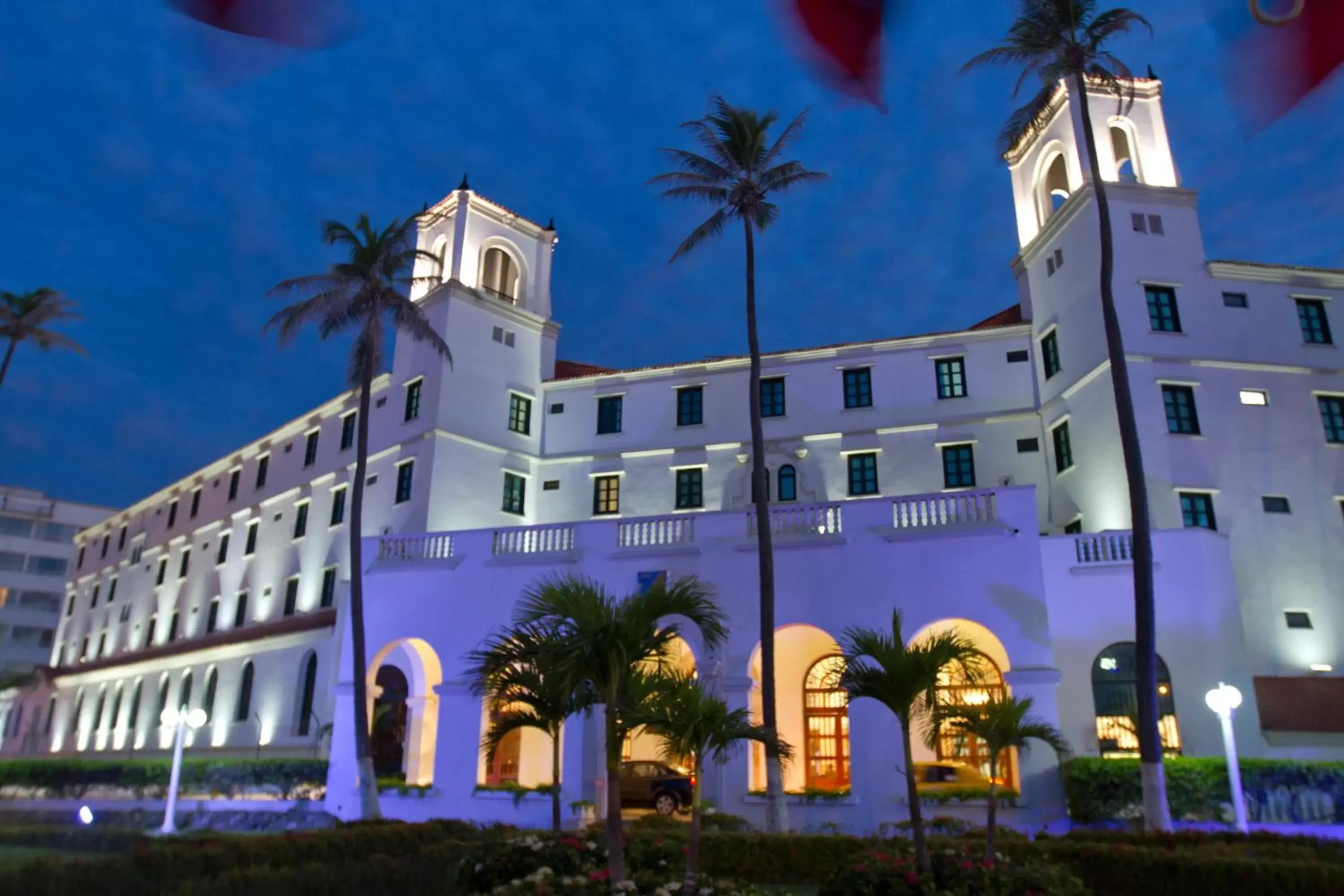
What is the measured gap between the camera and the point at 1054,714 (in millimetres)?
23062

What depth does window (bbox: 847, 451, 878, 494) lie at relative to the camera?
35531 millimetres

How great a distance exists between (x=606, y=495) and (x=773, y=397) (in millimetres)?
7593

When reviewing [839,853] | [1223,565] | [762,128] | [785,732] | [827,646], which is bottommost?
[839,853]

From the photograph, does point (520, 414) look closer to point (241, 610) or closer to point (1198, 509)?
point (241, 610)

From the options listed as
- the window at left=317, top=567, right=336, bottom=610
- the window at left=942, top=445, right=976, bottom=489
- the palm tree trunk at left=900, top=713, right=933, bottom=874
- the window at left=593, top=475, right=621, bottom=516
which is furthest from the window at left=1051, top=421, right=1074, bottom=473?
the window at left=317, top=567, right=336, bottom=610

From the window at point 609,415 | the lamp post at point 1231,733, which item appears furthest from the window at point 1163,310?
the window at point 609,415

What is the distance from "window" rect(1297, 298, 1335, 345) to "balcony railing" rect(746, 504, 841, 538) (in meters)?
16.8

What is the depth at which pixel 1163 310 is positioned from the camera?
30438 millimetres

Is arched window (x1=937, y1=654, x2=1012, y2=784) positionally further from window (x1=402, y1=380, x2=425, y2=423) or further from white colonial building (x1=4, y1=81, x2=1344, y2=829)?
window (x1=402, y1=380, x2=425, y2=423)

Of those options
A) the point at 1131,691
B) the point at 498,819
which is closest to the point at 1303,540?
the point at 1131,691

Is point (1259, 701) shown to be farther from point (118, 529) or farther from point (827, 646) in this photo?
point (118, 529)

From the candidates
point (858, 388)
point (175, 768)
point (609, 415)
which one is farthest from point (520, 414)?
point (175, 768)

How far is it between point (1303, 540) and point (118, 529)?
68.8 metres

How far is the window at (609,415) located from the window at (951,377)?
12.5 meters
